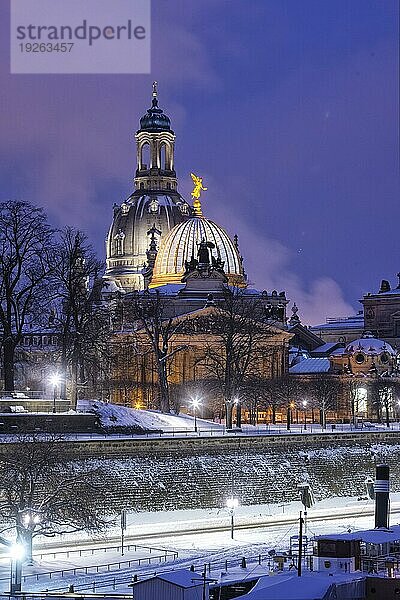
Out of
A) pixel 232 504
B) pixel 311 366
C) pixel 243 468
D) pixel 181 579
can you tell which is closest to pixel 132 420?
pixel 243 468

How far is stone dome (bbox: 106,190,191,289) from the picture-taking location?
193 metres

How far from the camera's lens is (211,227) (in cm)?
16175

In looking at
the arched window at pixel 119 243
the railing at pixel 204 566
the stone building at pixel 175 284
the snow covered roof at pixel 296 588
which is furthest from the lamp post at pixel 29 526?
the arched window at pixel 119 243

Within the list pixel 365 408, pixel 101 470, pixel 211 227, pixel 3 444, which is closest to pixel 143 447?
pixel 101 470

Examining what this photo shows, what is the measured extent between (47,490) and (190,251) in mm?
89251

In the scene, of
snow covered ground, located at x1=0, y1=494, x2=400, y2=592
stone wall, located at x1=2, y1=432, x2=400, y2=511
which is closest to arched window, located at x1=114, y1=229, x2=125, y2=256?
stone wall, located at x1=2, y1=432, x2=400, y2=511

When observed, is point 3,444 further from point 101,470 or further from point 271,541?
point 271,541

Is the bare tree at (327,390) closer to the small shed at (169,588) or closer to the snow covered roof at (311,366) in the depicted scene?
the snow covered roof at (311,366)

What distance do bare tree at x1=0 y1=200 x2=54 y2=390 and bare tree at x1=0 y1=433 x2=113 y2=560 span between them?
10.5 metres

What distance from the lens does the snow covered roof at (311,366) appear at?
490 ft

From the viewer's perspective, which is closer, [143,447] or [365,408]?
[143,447]

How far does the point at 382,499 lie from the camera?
7094 cm

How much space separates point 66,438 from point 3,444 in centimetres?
496

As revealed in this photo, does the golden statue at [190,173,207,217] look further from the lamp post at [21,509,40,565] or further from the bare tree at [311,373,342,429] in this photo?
the lamp post at [21,509,40,565]
